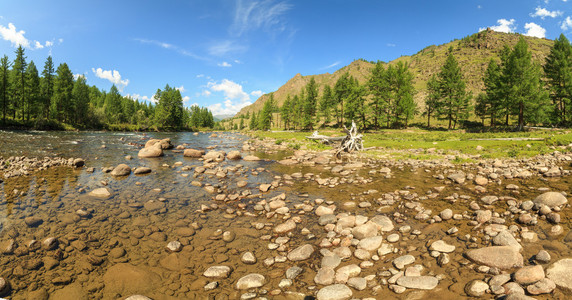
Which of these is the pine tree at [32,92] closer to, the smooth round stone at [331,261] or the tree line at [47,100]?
the tree line at [47,100]

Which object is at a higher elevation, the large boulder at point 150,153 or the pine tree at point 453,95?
the pine tree at point 453,95

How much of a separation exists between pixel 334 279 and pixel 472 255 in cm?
344

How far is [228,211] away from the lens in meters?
8.97

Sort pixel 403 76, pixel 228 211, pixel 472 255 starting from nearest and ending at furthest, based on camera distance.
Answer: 1. pixel 472 255
2. pixel 228 211
3. pixel 403 76

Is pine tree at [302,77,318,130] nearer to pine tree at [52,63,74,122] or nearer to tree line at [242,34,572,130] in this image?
tree line at [242,34,572,130]

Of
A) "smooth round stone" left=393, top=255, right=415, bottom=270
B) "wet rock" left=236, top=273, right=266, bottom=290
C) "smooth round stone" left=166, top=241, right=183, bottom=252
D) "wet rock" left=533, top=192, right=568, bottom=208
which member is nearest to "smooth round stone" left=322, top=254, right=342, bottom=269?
"smooth round stone" left=393, top=255, right=415, bottom=270

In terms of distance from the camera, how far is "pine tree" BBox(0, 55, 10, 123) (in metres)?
51.5

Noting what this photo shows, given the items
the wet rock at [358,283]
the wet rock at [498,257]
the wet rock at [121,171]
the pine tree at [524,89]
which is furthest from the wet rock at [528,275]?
the pine tree at [524,89]

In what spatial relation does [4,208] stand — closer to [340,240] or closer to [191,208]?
[191,208]

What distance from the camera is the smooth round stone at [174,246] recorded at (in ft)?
20.5

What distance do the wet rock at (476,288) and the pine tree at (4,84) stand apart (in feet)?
271

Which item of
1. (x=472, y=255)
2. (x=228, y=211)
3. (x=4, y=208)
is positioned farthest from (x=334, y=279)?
(x=4, y=208)

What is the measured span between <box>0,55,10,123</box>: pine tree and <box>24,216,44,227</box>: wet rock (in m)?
70.6

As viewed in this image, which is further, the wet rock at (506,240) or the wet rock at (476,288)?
the wet rock at (506,240)
